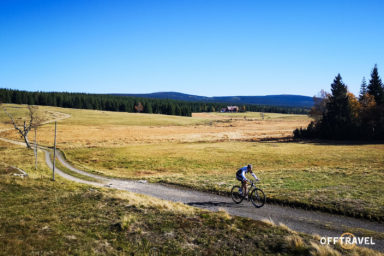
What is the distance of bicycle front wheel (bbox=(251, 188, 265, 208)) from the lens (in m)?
17.7

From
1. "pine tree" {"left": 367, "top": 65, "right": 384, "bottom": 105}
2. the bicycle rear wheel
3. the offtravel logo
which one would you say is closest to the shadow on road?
the bicycle rear wheel

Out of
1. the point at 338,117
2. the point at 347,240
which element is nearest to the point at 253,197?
the point at 347,240

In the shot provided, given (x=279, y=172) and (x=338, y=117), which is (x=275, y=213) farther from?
(x=338, y=117)

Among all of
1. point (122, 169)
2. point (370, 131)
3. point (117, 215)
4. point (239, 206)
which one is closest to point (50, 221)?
point (117, 215)

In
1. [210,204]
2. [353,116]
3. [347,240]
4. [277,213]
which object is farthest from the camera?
[353,116]

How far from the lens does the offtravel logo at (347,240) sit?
10816 mm

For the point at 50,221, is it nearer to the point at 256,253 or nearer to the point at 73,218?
the point at 73,218

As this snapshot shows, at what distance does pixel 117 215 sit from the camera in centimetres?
1434

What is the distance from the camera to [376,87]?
69688mm

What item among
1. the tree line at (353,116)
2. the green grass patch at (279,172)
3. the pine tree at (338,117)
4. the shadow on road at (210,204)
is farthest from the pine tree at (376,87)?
the shadow on road at (210,204)

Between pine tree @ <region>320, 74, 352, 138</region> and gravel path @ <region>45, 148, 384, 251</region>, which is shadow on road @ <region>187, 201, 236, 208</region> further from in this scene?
pine tree @ <region>320, 74, 352, 138</region>

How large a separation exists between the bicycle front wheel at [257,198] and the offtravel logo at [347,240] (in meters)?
5.88

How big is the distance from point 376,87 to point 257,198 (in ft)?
238

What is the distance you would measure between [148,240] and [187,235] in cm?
188
